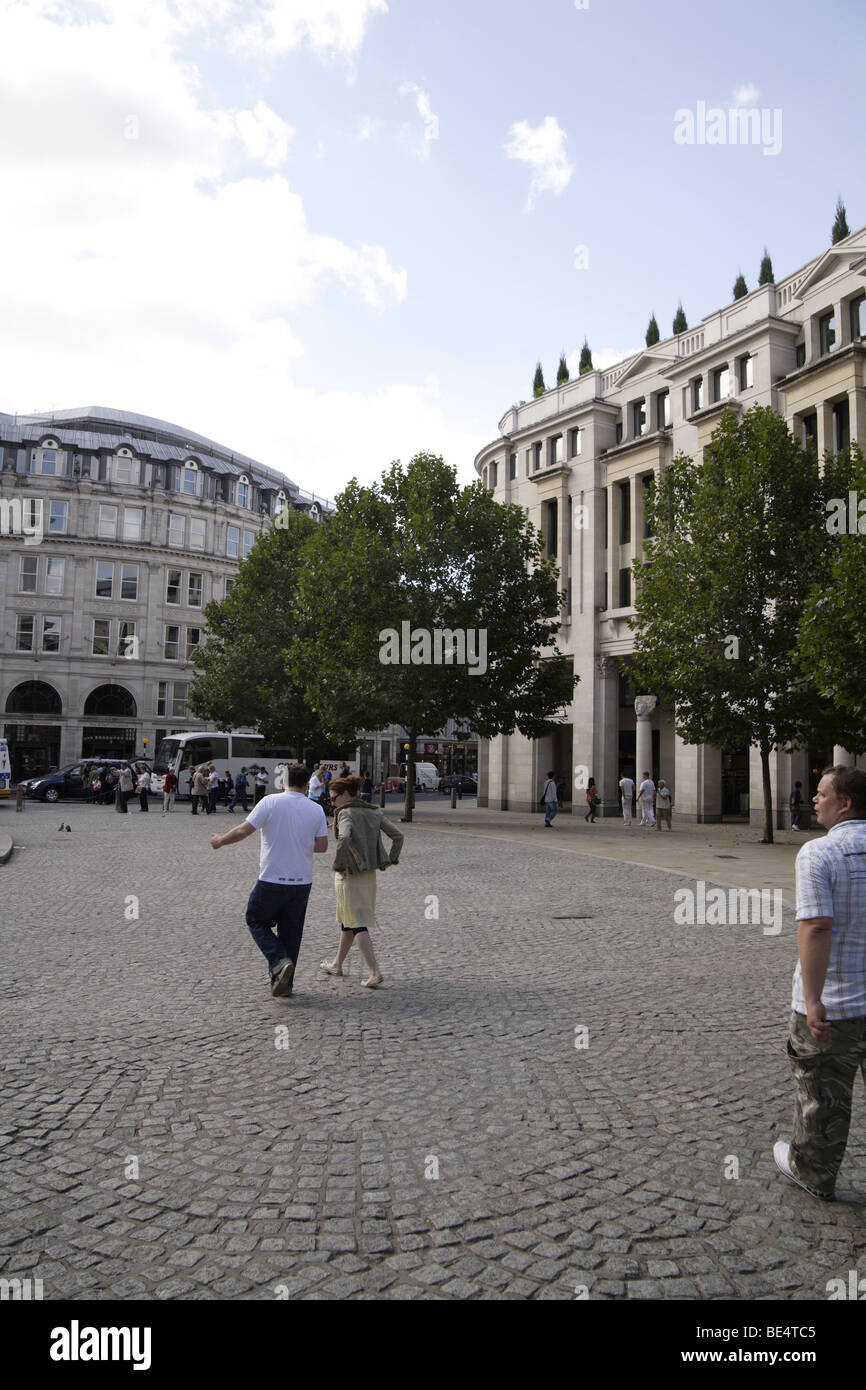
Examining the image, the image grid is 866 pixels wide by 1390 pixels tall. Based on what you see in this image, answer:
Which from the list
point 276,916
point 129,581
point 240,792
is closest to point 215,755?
point 240,792

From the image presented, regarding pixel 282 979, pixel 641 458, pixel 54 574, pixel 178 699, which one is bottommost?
pixel 282 979

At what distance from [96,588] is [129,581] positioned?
221cm

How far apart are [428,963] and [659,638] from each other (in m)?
19.5

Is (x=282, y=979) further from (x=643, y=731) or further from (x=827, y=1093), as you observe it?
(x=643, y=731)

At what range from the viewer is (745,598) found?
999 inches

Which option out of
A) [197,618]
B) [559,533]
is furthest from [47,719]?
[559,533]

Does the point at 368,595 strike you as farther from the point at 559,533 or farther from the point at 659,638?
the point at 559,533

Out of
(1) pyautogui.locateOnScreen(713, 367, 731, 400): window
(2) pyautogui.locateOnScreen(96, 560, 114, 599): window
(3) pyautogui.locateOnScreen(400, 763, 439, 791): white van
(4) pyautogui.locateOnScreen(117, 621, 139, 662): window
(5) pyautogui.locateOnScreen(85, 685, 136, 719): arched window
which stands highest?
(1) pyautogui.locateOnScreen(713, 367, 731, 400): window

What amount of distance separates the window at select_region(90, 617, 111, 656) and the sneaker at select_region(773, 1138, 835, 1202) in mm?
61771

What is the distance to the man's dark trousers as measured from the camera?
728 cm

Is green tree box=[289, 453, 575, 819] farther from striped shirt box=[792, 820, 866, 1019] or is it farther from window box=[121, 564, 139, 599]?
window box=[121, 564, 139, 599]

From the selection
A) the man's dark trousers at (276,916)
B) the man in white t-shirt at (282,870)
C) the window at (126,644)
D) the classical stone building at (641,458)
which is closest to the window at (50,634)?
the window at (126,644)

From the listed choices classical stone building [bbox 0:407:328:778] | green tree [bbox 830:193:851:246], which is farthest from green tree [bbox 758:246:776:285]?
classical stone building [bbox 0:407:328:778]

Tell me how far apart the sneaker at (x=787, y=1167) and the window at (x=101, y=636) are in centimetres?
6177
